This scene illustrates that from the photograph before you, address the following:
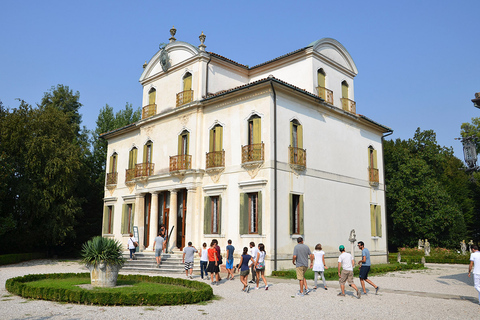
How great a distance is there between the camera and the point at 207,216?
21.5 meters

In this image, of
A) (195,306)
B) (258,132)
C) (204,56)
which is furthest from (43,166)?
(195,306)

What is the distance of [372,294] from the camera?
527 inches

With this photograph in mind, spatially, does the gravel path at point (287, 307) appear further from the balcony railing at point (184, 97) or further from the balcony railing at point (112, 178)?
the balcony railing at point (112, 178)

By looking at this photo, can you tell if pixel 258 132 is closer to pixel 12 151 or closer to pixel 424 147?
pixel 12 151

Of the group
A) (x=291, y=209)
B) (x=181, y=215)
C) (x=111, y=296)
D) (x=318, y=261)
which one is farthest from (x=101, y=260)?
(x=181, y=215)

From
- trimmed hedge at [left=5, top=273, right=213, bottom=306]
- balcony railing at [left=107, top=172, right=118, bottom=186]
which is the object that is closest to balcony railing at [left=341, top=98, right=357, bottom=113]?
trimmed hedge at [left=5, top=273, right=213, bottom=306]

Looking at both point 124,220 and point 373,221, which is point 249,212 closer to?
point 373,221

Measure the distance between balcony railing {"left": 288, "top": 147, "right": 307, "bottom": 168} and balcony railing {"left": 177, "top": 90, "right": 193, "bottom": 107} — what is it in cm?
695

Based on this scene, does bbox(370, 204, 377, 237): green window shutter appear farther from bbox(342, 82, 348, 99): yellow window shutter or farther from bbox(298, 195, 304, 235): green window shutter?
bbox(298, 195, 304, 235): green window shutter

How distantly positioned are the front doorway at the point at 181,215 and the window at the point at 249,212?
182 inches

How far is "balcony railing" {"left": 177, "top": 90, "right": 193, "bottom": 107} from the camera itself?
930 inches

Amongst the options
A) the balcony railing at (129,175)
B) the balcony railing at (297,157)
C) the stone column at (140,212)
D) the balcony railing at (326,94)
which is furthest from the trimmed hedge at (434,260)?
the balcony railing at (129,175)

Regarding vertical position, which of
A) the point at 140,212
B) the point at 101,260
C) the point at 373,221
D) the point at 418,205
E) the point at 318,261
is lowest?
the point at 318,261

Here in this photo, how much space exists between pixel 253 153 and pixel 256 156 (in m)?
0.23
